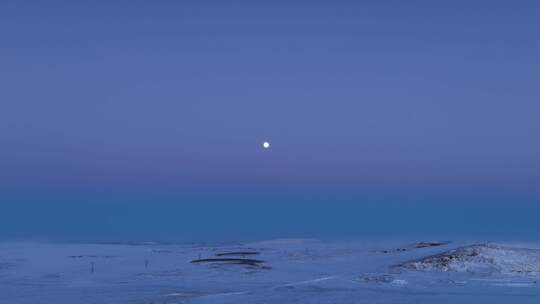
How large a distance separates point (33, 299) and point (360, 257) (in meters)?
24.7


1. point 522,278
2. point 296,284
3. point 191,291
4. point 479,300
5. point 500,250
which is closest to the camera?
point 479,300

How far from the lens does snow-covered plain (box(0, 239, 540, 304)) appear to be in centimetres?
2680

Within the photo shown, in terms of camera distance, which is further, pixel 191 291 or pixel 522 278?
pixel 522 278

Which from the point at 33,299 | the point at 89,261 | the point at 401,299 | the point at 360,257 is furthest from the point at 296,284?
the point at 89,261

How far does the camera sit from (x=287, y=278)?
3350 cm

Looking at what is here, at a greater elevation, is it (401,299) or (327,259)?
(327,259)

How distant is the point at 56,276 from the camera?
34.7 m

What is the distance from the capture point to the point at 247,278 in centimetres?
3338

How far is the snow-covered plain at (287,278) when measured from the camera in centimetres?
2680

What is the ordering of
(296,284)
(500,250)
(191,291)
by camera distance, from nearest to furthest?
(191,291) → (296,284) → (500,250)

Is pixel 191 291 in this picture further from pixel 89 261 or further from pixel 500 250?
pixel 500 250

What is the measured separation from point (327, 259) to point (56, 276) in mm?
17748

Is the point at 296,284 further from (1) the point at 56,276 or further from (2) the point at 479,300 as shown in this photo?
(1) the point at 56,276

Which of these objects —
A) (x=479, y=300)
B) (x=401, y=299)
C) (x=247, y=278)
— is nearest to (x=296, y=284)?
(x=247, y=278)
